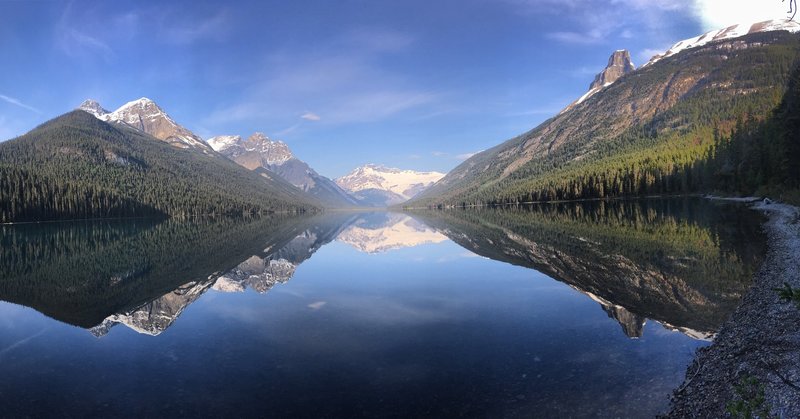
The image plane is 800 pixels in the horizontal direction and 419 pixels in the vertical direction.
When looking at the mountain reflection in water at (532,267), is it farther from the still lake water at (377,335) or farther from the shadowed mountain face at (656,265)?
the still lake water at (377,335)

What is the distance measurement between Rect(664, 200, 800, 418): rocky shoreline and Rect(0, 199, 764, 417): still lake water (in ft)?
3.09

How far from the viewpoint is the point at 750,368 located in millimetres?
12977

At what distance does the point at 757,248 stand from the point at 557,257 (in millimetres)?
15946

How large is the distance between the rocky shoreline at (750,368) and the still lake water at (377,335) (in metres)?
0.94

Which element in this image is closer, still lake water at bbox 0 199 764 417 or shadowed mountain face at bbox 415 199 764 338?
still lake water at bbox 0 199 764 417

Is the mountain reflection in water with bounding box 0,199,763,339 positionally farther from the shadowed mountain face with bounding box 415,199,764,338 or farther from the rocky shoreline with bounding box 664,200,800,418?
the rocky shoreline with bounding box 664,200,800,418

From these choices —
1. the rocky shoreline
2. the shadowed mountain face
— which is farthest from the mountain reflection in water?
the rocky shoreline

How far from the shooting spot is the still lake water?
1445cm

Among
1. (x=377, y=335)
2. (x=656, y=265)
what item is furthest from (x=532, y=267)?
(x=377, y=335)

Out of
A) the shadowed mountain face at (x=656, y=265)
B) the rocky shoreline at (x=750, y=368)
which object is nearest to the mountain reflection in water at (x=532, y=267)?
the shadowed mountain face at (x=656, y=265)

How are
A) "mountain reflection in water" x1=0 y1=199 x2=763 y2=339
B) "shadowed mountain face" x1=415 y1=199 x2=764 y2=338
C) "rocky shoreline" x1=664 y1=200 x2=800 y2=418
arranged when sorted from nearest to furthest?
"rocky shoreline" x1=664 y1=200 x2=800 y2=418
"shadowed mountain face" x1=415 y1=199 x2=764 y2=338
"mountain reflection in water" x1=0 y1=199 x2=763 y2=339

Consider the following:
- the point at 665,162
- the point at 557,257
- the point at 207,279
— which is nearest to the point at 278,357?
the point at 207,279

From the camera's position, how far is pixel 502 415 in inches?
510

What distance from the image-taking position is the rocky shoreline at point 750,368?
10578 mm
